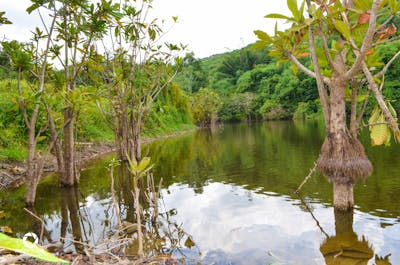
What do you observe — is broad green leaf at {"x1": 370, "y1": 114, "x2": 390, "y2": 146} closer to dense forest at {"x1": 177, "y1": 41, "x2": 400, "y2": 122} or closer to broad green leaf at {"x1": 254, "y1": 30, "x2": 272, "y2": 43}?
broad green leaf at {"x1": 254, "y1": 30, "x2": 272, "y2": 43}

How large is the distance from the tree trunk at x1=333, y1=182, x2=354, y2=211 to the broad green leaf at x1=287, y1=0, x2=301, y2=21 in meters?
2.68

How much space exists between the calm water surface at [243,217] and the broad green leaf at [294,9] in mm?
2930

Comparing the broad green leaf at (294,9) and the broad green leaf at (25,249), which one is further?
the broad green leaf at (294,9)

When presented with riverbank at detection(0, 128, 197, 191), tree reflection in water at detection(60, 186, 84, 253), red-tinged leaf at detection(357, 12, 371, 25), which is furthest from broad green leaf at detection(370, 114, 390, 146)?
riverbank at detection(0, 128, 197, 191)

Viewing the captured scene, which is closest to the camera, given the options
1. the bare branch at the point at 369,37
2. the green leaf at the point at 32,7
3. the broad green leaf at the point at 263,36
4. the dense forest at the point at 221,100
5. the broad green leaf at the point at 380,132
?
the bare branch at the point at 369,37

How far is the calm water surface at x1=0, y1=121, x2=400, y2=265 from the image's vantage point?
4293 mm

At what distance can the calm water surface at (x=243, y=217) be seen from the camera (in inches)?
169

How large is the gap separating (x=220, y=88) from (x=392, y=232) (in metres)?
77.7

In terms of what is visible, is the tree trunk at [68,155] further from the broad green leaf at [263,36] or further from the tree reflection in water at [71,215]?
the broad green leaf at [263,36]

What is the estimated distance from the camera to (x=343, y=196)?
527 cm

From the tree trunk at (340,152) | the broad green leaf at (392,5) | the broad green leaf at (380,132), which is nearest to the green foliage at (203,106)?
the tree trunk at (340,152)

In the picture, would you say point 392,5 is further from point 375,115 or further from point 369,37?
point 375,115

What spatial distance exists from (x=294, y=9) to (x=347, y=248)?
306cm

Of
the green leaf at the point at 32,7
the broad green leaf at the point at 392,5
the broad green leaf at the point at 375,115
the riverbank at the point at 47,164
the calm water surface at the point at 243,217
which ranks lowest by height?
the calm water surface at the point at 243,217
